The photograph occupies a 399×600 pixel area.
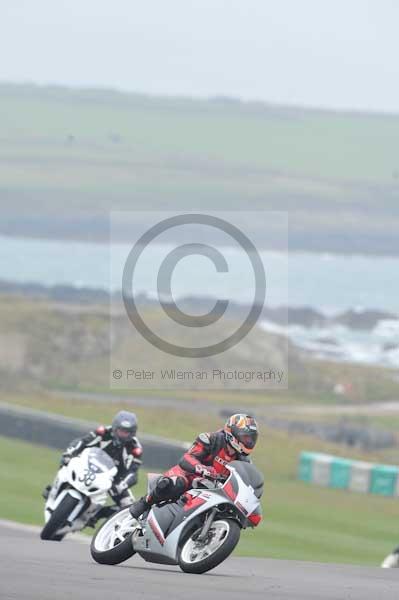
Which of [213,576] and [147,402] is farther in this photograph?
[147,402]

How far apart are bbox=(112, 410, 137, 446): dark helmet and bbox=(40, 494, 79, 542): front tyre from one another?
823 mm

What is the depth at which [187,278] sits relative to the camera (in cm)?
10619

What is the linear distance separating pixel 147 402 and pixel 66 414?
1346 centimetres

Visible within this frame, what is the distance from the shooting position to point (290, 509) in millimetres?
24906

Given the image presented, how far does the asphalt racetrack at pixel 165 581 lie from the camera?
9.18 metres

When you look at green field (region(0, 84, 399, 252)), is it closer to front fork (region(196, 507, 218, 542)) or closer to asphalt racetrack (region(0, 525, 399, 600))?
Result: asphalt racetrack (region(0, 525, 399, 600))

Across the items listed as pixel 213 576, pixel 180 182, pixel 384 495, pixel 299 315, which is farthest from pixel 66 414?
pixel 180 182

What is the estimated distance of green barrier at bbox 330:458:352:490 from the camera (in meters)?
28.4

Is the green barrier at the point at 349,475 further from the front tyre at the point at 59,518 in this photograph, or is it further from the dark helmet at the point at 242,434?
the dark helmet at the point at 242,434

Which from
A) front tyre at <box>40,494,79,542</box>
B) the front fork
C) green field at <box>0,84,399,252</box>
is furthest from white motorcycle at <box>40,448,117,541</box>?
green field at <box>0,84,399,252</box>

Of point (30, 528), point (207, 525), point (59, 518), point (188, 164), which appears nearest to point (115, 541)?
point (207, 525)

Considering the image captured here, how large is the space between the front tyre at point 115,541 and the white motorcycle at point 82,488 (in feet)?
7.20

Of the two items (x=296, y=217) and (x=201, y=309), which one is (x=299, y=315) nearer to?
(x=201, y=309)

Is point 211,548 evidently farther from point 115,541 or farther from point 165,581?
point 115,541
